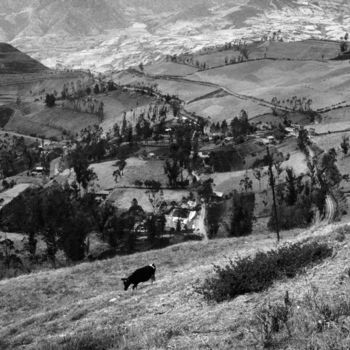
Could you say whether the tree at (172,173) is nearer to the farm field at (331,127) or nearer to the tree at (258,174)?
the tree at (258,174)

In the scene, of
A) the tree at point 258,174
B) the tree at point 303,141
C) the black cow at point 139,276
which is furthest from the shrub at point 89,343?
the tree at point 303,141

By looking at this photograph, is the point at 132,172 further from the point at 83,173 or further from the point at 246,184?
the point at 246,184

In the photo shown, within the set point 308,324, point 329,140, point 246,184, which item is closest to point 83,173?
point 246,184

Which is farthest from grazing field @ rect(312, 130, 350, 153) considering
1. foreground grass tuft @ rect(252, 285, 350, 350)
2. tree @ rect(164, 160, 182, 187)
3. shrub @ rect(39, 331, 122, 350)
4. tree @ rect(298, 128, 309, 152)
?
shrub @ rect(39, 331, 122, 350)

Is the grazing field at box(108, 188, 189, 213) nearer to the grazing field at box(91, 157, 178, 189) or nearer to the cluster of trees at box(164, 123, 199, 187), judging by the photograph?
the grazing field at box(91, 157, 178, 189)

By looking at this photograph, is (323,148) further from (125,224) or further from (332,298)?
(332,298)

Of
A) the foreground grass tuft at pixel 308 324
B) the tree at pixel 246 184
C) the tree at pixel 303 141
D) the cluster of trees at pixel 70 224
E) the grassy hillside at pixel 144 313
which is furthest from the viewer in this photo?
the tree at pixel 303 141

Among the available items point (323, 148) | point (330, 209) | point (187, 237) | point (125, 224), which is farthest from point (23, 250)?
point (323, 148)
